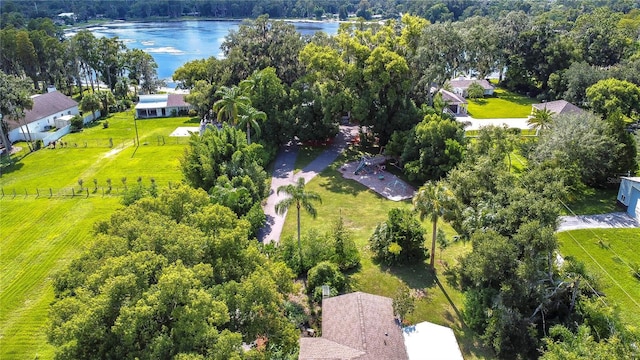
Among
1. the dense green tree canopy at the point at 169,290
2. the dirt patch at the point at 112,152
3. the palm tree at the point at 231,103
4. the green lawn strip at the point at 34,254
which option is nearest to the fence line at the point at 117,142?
the dirt patch at the point at 112,152

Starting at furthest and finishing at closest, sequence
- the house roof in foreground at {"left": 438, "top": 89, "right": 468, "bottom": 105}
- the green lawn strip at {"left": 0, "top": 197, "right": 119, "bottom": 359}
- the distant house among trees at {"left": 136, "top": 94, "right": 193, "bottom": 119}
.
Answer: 1. the distant house among trees at {"left": 136, "top": 94, "right": 193, "bottom": 119}
2. the house roof in foreground at {"left": 438, "top": 89, "right": 468, "bottom": 105}
3. the green lawn strip at {"left": 0, "top": 197, "right": 119, "bottom": 359}

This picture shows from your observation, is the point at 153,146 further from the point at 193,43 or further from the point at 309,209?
the point at 193,43

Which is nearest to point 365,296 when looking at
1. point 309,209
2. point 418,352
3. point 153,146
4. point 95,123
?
point 418,352

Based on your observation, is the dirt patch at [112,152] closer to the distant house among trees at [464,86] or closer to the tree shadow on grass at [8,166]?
the tree shadow on grass at [8,166]

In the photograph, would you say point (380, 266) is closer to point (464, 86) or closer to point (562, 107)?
point (562, 107)

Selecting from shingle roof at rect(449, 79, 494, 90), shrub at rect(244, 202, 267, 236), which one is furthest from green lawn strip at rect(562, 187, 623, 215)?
shingle roof at rect(449, 79, 494, 90)

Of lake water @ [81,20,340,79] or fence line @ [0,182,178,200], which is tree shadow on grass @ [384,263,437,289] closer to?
fence line @ [0,182,178,200]

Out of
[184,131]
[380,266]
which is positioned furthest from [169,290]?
[184,131]
